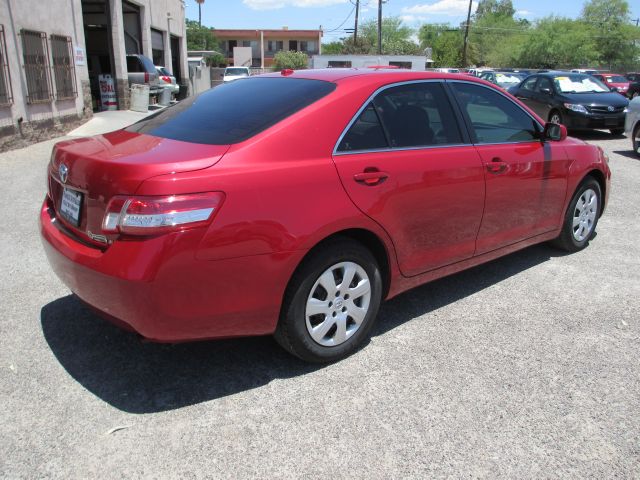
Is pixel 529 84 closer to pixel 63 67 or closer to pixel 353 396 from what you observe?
pixel 63 67

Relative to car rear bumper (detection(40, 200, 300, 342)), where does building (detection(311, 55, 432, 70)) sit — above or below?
above

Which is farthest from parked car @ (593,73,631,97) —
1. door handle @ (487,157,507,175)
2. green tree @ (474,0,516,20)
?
green tree @ (474,0,516,20)

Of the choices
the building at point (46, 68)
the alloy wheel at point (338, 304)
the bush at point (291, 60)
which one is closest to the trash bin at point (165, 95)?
the building at point (46, 68)

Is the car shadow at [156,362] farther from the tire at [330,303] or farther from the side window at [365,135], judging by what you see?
the side window at [365,135]

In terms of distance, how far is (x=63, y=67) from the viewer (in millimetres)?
13617

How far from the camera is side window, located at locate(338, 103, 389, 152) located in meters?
3.19

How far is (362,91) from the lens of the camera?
10.9 feet

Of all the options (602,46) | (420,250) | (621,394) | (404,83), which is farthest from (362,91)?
(602,46)

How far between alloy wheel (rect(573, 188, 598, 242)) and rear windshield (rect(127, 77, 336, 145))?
9.81ft

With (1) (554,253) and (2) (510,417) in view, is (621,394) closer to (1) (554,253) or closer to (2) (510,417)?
(2) (510,417)

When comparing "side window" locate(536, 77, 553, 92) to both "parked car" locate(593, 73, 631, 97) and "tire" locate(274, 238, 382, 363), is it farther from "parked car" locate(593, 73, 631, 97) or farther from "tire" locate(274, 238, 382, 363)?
"parked car" locate(593, 73, 631, 97)

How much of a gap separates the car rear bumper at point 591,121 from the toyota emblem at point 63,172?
42.5 feet

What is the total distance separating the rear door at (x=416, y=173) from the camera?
321 cm

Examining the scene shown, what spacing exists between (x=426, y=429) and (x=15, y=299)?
121 inches
